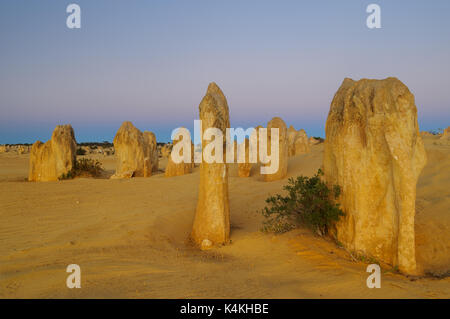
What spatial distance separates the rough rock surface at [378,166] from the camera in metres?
5.23

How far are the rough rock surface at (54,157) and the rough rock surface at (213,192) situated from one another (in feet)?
33.2

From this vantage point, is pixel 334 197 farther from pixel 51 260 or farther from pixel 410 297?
pixel 51 260

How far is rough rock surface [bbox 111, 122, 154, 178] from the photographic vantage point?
16078mm

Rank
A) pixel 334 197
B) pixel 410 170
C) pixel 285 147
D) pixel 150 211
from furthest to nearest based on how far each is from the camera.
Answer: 1. pixel 285 147
2. pixel 150 211
3. pixel 334 197
4. pixel 410 170

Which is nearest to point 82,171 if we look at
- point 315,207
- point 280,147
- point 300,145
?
point 280,147

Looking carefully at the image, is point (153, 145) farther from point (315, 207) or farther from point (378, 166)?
point (378, 166)

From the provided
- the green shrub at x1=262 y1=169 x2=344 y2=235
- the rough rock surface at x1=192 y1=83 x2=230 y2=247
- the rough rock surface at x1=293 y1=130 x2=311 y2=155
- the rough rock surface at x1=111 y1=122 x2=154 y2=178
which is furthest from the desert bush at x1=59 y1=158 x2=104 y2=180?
the rough rock surface at x1=293 y1=130 x2=311 y2=155

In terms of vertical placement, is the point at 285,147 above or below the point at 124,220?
above
